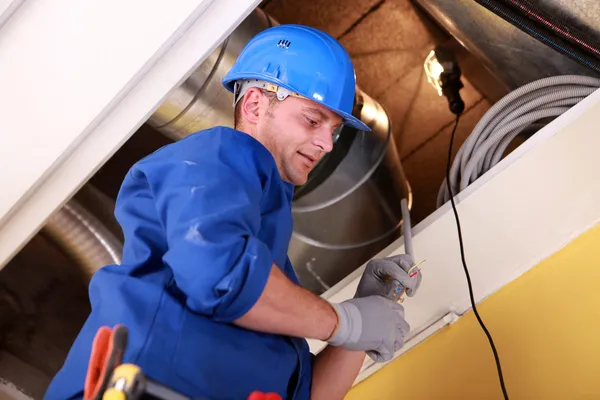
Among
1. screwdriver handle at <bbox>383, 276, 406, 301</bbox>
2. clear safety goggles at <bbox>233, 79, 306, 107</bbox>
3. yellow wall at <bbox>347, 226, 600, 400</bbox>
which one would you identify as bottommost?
yellow wall at <bbox>347, 226, 600, 400</bbox>

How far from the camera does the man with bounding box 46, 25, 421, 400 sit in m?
1.00

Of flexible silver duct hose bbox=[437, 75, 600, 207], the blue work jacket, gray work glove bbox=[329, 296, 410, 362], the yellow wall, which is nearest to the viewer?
the blue work jacket

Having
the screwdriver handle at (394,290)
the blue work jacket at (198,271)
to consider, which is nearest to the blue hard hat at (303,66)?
the blue work jacket at (198,271)

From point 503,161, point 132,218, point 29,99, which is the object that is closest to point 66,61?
point 29,99

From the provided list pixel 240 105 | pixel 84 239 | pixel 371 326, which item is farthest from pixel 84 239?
pixel 371 326

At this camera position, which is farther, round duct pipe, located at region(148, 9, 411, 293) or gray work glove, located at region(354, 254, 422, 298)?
round duct pipe, located at region(148, 9, 411, 293)

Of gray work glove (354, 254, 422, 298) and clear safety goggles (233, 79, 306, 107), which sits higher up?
clear safety goggles (233, 79, 306, 107)

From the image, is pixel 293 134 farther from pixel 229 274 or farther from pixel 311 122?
pixel 229 274

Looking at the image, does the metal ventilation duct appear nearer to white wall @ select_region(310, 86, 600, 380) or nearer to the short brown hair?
white wall @ select_region(310, 86, 600, 380)

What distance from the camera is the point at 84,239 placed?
6.79 ft

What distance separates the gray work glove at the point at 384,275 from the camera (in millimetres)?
1406

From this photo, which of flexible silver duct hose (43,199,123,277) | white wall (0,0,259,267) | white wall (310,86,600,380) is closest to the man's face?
white wall (0,0,259,267)

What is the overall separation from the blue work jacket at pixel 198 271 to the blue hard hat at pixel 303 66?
235 mm

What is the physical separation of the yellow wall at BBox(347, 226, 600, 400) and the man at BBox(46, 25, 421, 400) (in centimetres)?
36
